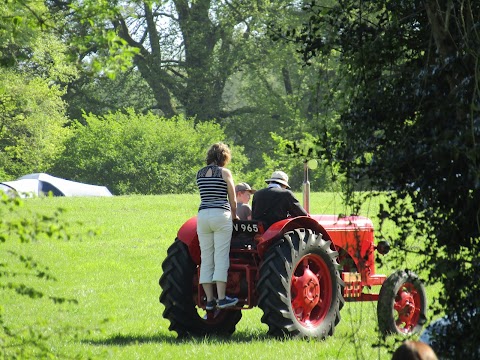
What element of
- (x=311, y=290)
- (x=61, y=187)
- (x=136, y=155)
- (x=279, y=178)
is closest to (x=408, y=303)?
(x=311, y=290)

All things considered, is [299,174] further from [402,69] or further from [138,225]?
[402,69]

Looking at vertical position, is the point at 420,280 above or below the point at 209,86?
below

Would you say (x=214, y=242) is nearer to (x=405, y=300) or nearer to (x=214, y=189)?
(x=214, y=189)

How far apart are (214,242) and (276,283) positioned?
70cm

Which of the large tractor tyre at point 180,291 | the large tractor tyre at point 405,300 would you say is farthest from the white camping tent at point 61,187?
the large tractor tyre at point 405,300

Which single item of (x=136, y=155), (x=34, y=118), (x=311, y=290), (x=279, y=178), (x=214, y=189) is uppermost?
(x=34, y=118)

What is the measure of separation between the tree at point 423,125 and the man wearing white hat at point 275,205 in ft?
13.6

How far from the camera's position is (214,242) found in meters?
9.72

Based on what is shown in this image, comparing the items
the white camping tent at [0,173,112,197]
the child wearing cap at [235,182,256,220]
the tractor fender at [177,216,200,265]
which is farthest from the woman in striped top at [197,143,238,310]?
the white camping tent at [0,173,112,197]

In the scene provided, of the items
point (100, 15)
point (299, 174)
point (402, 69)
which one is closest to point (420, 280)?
point (402, 69)

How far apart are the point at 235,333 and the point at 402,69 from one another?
19.2ft

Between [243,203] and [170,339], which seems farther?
[243,203]

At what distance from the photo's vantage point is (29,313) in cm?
1281

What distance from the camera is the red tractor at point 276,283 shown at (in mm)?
9703
